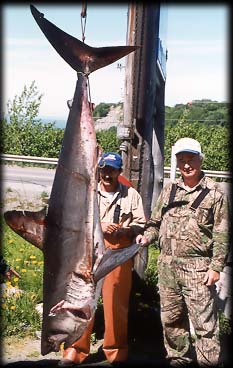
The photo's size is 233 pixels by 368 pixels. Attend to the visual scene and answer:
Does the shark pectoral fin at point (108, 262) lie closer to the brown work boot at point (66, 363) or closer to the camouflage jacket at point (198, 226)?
the camouflage jacket at point (198, 226)

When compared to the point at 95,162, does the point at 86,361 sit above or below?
below

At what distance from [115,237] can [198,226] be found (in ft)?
2.03

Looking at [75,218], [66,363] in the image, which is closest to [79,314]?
[75,218]

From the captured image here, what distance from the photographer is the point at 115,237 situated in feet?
12.8

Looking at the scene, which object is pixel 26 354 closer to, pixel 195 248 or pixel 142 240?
pixel 142 240

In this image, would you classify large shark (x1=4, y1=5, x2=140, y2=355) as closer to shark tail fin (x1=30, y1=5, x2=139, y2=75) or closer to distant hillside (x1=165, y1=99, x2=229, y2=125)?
shark tail fin (x1=30, y1=5, x2=139, y2=75)

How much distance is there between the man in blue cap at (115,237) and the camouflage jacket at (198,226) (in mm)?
285

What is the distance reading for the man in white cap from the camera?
3.61 m

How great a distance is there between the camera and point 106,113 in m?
18.2

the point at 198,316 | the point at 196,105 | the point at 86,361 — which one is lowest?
the point at 86,361

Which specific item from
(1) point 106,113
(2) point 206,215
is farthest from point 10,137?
(2) point 206,215

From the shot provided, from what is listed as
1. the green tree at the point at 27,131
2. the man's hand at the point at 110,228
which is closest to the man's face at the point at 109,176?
the man's hand at the point at 110,228

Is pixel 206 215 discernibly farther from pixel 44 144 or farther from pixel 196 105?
pixel 196 105

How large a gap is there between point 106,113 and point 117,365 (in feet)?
47.7
